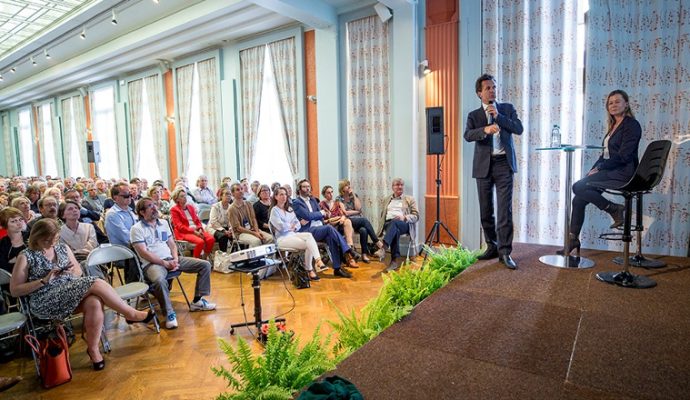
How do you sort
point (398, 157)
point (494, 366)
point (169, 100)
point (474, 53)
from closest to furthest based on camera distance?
point (494, 366)
point (474, 53)
point (398, 157)
point (169, 100)

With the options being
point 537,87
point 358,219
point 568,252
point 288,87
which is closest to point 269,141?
point 288,87

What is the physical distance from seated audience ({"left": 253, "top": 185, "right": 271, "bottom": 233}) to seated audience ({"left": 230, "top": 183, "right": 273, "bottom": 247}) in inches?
5.0

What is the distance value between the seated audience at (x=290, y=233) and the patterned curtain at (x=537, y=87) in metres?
2.47

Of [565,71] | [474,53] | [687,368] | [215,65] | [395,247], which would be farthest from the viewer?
[215,65]

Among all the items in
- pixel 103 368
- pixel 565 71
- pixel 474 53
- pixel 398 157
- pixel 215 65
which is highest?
pixel 215 65

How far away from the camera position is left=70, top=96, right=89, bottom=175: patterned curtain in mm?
12055

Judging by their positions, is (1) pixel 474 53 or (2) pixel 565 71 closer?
(2) pixel 565 71

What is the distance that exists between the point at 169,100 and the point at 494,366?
931cm

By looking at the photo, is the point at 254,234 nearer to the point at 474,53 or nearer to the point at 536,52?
the point at 474,53

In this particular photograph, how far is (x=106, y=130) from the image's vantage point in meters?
11.4

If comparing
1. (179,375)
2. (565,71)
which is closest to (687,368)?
(179,375)

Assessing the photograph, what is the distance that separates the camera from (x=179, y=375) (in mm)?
2658

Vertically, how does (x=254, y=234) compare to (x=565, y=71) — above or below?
below

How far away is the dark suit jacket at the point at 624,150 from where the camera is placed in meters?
2.97
